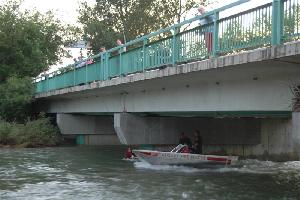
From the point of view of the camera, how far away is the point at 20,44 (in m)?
40.0

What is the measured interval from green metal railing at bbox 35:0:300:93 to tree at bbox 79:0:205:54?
2638cm

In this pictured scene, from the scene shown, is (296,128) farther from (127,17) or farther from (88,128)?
(127,17)

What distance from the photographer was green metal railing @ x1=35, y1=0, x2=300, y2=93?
10609 millimetres

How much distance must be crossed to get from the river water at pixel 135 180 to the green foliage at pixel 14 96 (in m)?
11.0

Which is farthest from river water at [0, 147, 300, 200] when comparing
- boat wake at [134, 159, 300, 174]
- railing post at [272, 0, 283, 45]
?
railing post at [272, 0, 283, 45]

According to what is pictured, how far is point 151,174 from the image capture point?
17594 millimetres

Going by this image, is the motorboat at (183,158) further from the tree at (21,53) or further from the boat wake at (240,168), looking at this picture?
the tree at (21,53)

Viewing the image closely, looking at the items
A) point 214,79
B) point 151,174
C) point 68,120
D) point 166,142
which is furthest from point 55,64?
point 214,79

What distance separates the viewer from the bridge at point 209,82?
36.6ft

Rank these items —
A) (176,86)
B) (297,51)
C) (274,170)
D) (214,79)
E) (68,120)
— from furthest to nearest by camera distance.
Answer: (68,120) < (274,170) < (176,86) < (214,79) < (297,51)

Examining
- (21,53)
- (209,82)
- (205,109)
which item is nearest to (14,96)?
(21,53)

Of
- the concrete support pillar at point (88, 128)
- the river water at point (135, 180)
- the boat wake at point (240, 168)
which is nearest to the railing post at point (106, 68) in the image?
the river water at point (135, 180)

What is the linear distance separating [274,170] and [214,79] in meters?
6.26

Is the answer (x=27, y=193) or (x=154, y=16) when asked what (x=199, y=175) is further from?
(x=154, y=16)
